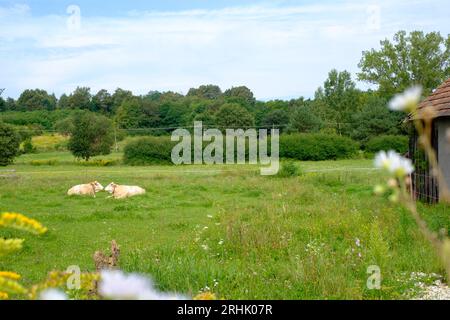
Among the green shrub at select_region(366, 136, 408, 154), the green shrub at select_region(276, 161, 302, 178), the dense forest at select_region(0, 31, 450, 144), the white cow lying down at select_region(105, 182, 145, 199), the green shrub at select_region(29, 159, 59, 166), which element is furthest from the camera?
the dense forest at select_region(0, 31, 450, 144)

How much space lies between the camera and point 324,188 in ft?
58.0

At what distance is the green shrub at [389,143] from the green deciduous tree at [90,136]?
23.7m

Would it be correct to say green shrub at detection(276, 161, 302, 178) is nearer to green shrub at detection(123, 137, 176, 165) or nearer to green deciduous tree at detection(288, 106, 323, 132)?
green shrub at detection(123, 137, 176, 165)

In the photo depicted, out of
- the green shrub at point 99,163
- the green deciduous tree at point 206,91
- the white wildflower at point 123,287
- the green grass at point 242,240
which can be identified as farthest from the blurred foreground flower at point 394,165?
the green deciduous tree at point 206,91

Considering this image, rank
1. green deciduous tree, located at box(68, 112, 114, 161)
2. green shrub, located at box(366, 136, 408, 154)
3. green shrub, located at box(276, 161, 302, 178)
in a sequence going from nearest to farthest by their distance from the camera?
1. green shrub, located at box(276, 161, 302, 178)
2. green deciduous tree, located at box(68, 112, 114, 161)
3. green shrub, located at box(366, 136, 408, 154)

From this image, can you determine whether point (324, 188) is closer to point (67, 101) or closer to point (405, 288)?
point (405, 288)

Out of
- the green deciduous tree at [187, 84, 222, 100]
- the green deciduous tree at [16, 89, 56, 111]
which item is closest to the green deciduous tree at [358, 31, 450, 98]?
the green deciduous tree at [16, 89, 56, 111]

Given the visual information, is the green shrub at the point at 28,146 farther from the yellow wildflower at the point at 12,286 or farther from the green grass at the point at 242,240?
the yellow wildflower at the point at 12,286

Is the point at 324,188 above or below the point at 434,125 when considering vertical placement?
below

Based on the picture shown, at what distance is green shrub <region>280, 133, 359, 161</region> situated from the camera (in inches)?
1821

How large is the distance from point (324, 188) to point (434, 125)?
509 cm

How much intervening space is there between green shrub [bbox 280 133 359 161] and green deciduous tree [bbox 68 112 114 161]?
15.6 meters

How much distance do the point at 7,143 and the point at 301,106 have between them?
3392cm
